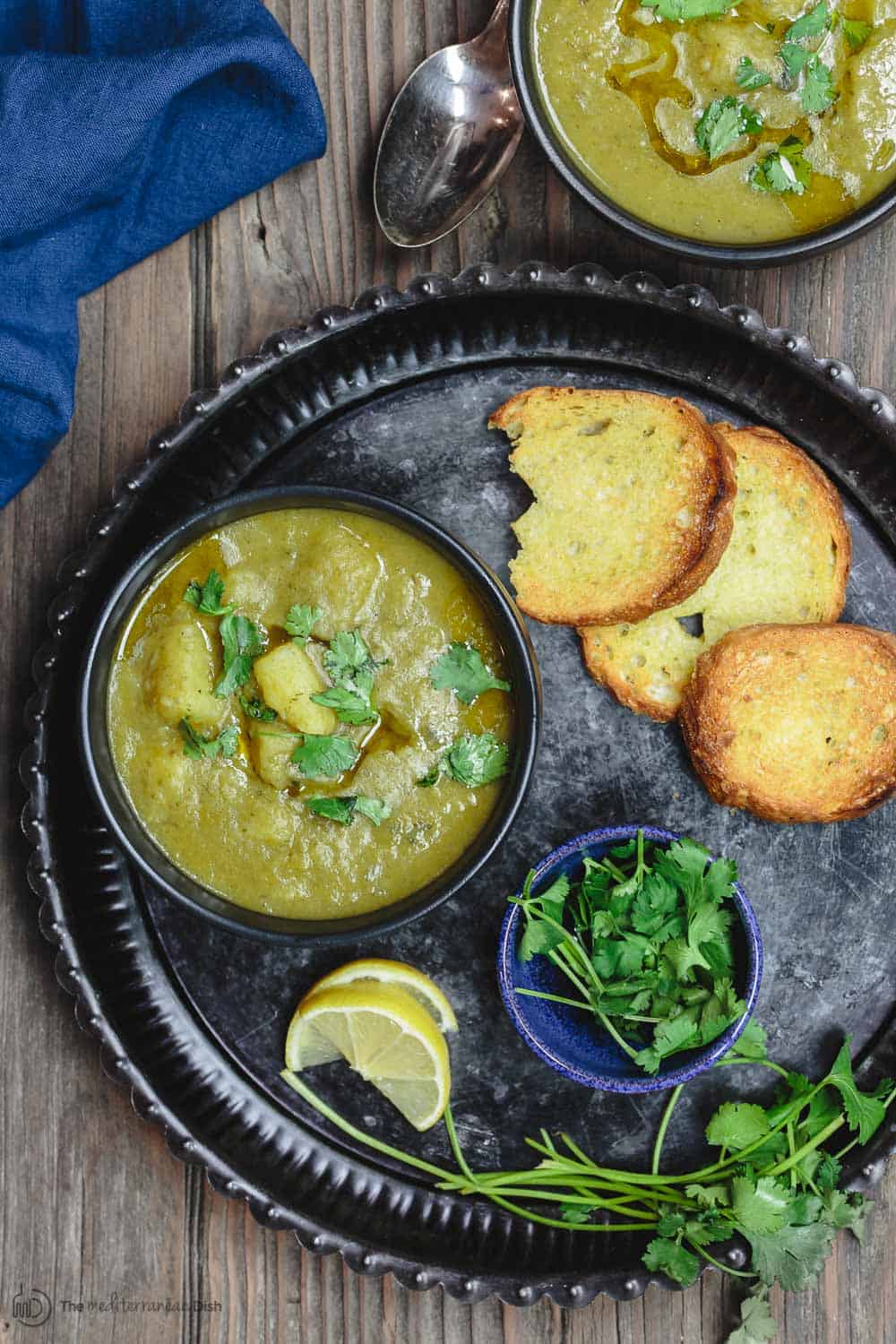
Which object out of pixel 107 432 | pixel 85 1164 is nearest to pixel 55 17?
pixel 107 432

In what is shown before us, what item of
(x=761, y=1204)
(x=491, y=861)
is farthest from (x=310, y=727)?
(x=761, y=1204)

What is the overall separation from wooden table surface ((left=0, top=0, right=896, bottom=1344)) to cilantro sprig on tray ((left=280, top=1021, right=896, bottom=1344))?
0.34 meters

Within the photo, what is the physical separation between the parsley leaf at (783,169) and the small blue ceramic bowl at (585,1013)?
4.28 ft

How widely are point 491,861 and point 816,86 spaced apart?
1.68 meters

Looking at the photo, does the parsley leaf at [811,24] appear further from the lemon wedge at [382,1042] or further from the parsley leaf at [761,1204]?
the parsley leaf at [761,1204]

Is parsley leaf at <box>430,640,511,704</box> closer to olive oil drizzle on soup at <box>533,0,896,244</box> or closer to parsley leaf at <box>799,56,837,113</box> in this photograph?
olive oil drizzle on soup at <box>533,0,896,244</box>

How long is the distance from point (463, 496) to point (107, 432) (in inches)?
34.2

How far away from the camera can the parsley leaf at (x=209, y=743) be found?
2.27 metres

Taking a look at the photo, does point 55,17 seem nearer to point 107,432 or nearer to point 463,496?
point 107,432

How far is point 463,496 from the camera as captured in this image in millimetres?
2648

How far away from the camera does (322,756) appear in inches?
88.0

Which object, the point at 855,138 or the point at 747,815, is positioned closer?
the point at 855,138

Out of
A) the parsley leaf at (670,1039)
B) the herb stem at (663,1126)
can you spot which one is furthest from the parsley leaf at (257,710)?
the herb stem at (663,1126)

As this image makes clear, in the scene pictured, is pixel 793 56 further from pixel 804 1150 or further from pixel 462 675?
pixel 804 1150
